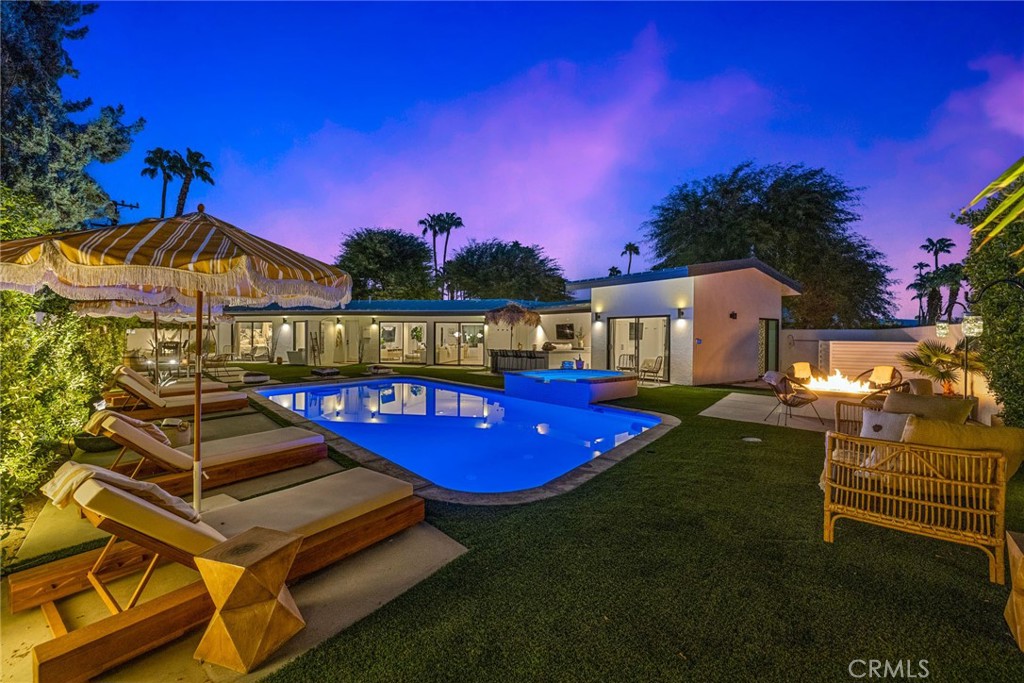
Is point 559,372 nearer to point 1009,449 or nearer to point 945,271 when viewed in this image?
point 1009,449

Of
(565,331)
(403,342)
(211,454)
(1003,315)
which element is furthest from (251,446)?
(403,342)

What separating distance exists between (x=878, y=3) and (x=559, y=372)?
10.8 m

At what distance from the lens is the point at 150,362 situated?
50.2 ft

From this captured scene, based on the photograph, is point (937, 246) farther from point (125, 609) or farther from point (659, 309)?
point (125, 609)

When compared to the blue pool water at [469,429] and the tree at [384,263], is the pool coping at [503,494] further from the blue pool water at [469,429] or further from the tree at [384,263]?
the tree at [384,263]

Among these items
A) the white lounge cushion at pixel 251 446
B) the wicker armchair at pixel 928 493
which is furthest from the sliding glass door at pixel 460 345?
the wicker armchair at pixel 928 493

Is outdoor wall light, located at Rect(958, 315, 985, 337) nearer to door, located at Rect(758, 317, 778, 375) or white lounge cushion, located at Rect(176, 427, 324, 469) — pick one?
white lounge cushion, located at Rect(176, 427, 324, 469)

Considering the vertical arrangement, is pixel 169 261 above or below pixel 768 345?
above

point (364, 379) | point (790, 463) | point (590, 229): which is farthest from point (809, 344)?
point (590, 229)

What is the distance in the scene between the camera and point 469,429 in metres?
8.82

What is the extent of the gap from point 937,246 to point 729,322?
46450mm

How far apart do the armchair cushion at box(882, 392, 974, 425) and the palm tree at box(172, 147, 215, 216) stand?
111 feet

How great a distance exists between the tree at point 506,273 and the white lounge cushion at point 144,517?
32.3m

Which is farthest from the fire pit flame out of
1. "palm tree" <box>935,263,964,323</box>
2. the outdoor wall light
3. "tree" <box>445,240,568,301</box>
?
"tree" <box>445,240,568,301</box>
